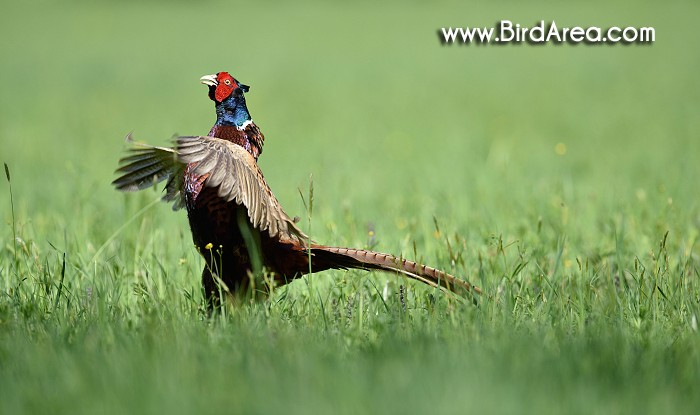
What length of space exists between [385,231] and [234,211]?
7.52 feet

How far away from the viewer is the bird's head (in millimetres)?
3908

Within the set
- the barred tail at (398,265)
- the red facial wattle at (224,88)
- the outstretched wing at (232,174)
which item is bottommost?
the barred tail at (398,265)

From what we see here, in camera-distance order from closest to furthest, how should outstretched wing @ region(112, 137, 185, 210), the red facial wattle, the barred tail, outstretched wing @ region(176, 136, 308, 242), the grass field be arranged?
1. the grass field
2. outstretched wing @ region(176, 136, 308, 242)
3. the barred tail
4. outstretched wing @ region(112, 137, 185, 210)
5. the red facial wattle

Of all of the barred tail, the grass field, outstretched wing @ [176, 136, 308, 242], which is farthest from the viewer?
the barred tail

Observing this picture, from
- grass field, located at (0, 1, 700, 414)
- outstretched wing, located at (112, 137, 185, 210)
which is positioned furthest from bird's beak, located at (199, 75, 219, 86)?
grass field, located at (0, 1, 700, 414)

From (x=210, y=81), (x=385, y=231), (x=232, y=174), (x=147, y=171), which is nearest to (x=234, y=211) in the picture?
(x=232, y=174)

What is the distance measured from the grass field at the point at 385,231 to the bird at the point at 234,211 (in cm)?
15

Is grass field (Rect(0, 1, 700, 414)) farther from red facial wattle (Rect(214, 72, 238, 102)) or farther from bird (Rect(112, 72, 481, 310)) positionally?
red facial wattle (Rect(214, 72, 238, 102))

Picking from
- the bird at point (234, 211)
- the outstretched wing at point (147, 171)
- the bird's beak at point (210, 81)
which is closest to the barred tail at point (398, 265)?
the bird at point (234, 211)

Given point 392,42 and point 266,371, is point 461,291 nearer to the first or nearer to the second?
point 266,371

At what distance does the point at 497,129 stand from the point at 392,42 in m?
9.07

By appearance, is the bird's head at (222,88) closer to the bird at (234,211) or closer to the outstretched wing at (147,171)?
the bird at (234,211)

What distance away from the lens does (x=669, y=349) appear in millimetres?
3055

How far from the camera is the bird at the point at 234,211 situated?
11.2 ft
